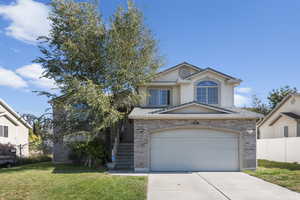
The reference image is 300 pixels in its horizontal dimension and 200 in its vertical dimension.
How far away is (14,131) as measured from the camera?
2142 cm

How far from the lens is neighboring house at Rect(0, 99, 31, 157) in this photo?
65.2ft

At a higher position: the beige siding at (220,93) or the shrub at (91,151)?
the beige siding at (220,93)

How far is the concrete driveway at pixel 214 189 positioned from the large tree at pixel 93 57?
5.62 metres

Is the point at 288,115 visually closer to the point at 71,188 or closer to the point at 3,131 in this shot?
the point at 71,188

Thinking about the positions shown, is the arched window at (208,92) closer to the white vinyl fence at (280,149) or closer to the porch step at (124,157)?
the porch step at (124,157)

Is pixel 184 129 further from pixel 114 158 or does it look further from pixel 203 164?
pixel 114 158

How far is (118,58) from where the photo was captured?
15.1 metres

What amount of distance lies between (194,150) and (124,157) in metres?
4.55

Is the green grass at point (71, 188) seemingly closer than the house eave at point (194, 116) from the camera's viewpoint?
Yes

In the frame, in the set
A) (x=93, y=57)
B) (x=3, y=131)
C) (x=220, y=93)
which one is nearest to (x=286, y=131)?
(x=220, y=93)

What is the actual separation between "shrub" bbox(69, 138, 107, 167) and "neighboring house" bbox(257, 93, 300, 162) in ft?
42.6

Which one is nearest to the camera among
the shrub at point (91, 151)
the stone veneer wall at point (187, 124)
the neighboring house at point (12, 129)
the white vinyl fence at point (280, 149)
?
the stone veneer wall at point (187, 124)

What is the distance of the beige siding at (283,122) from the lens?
2148 cm

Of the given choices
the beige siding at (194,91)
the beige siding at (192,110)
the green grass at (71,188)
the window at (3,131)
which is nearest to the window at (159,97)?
the beige siding at (194,91)
